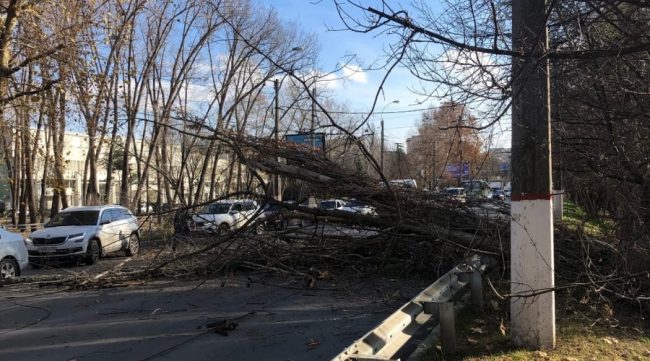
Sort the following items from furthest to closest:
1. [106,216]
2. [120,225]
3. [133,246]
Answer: [133,246], [120,225], [106,216]

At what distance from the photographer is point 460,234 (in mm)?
9305

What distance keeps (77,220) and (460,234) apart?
41.3ft

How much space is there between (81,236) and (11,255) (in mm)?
3325

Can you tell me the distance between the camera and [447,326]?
5.53m

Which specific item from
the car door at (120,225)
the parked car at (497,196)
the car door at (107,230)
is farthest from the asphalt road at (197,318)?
the car door at (120,225)

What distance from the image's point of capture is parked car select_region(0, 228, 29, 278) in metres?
12.6

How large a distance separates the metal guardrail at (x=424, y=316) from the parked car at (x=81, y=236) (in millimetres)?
10354

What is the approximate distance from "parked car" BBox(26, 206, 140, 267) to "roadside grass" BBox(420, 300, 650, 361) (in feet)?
35.1

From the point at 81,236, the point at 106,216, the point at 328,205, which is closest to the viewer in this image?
the point at 328,205

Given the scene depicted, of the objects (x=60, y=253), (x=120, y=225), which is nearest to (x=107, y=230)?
(x=120, y=225)

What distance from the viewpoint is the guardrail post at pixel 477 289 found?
7.21 metres

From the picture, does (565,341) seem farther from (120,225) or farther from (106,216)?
(120,225)

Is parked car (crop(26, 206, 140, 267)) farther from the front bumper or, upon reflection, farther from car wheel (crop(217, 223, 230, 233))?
car wheel (crop(217, 223, 230, 233))

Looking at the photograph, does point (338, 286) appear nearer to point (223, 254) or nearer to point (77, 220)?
point (223, 254)
